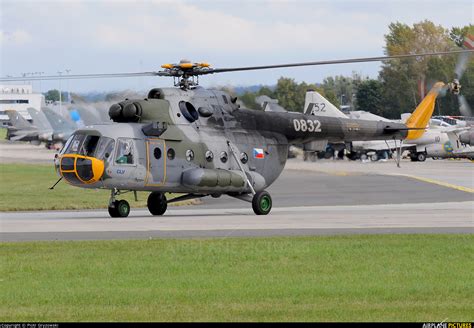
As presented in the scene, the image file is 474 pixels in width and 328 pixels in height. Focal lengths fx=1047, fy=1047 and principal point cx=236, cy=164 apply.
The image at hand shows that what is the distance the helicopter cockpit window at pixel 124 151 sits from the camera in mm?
26344

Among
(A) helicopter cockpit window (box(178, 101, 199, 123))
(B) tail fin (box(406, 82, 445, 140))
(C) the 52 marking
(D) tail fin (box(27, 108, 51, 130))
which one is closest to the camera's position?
(A) helicopter cockpit window (box(178, 101, 199, 123))

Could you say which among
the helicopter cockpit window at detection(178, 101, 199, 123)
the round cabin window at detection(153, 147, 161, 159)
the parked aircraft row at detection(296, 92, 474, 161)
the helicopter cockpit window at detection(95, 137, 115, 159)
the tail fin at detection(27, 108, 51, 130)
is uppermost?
the helicopter cockpit window at detection(178, 101, 199, 123)

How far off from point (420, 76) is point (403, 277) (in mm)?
62286

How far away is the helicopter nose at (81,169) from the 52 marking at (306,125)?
7106 mm

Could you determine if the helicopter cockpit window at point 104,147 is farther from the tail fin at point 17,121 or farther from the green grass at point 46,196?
the tail fin at point 17,121

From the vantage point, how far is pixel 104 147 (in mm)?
26109

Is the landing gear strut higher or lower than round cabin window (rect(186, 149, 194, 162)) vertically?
lower

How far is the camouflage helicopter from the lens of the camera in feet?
85.7

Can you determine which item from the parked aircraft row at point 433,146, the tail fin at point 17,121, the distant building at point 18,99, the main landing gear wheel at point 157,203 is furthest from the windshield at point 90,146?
the distant building at point 18,99

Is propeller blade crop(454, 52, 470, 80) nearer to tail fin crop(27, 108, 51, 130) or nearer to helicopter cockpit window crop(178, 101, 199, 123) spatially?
tail fin crop(27, 108, 51, 130)

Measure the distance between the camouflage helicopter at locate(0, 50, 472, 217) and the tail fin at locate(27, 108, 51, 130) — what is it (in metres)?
69.1

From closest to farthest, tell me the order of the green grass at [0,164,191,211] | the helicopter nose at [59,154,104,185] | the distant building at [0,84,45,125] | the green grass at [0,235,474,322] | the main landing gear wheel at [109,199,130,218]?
the green grass at [0,235,474,322] → the helicopter nose at [59,154,104,185] → the main landing gear wheel at [109,199,130,218] → the green grass at [0,164,191,211] → the distant building at [0,84,45,125]

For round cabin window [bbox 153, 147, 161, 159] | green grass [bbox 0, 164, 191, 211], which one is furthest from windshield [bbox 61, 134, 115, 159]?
green grass [bbox 0, 164, 191, 211]

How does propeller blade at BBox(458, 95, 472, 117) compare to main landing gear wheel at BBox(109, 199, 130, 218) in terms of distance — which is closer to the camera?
main landing gear wheel at BBox(109, 199, 130, 218)
